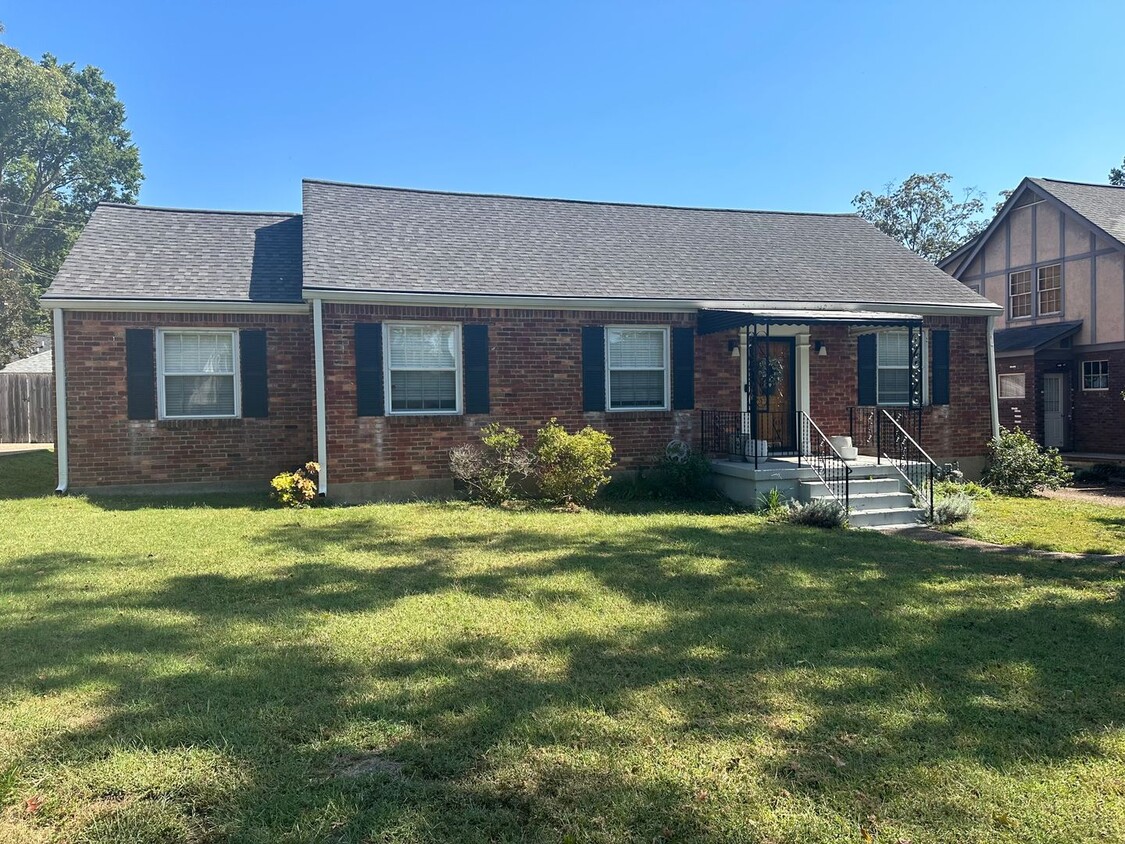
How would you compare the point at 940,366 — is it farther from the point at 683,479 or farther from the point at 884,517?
the point at 683,479

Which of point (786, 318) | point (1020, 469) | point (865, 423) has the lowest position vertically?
point (1020, 469)

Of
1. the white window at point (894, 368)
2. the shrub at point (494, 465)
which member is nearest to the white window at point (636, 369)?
the shrub at point (494, 465)

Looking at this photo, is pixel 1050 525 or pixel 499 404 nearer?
pixel 1050 525

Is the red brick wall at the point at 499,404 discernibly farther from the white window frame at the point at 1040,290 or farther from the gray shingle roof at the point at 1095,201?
the white window frame at the point at 1040,290

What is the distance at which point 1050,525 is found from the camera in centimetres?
981

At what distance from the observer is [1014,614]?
5555 millimetres

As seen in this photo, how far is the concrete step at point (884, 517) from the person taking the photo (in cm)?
1010

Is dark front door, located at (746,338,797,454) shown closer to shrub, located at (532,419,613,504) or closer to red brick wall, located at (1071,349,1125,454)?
shrub, located at (532,419,613,504)

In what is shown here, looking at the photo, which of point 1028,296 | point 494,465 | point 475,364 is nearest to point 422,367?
point 475,364

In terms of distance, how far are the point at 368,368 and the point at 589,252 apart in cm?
469

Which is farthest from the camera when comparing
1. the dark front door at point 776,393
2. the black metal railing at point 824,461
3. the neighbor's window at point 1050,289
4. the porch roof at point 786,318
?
the neighbor's window at point 1050,289

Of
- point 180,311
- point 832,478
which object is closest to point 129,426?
point 180,311

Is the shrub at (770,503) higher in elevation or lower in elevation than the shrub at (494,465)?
lower

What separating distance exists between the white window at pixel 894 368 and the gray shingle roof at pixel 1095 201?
8.23 metres
